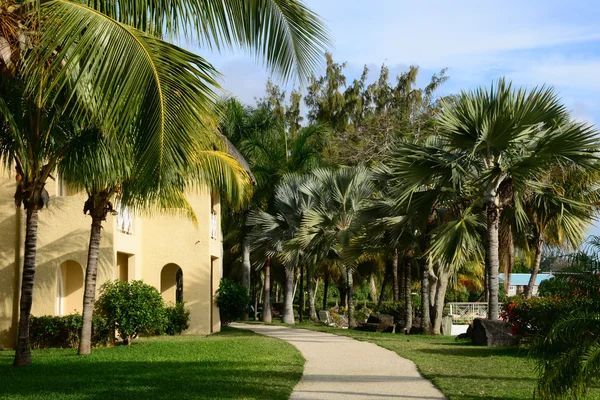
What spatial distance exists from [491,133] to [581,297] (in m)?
8.32

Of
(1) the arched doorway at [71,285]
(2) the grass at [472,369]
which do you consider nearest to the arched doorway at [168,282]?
(1) the arched doorway at [71,285]

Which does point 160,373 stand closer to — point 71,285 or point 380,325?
point 71,285

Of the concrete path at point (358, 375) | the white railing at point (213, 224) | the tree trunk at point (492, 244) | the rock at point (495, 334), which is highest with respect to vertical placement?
the white railing at point (213, 224)

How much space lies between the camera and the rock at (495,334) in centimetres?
1866

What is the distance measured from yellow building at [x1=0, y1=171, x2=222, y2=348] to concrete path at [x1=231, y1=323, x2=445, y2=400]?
5.72 meters

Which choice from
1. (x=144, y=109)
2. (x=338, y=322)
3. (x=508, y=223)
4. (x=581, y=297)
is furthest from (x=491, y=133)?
(x=338, y=322)

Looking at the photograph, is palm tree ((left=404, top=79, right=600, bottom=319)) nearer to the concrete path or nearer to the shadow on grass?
the concrete path

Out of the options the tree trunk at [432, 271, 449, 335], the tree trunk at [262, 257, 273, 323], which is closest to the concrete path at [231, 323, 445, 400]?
the tree trunk at [432, 271, 449, 335]

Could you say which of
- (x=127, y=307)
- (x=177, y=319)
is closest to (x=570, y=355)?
(x=127, y=307)

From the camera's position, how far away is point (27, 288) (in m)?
13.9

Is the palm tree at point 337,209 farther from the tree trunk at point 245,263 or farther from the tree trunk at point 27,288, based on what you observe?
the tree trunk at point 27,288

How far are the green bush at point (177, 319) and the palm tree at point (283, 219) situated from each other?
7.98 meters

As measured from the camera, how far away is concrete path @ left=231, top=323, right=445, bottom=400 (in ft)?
34.3

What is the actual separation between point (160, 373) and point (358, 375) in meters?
3.26
